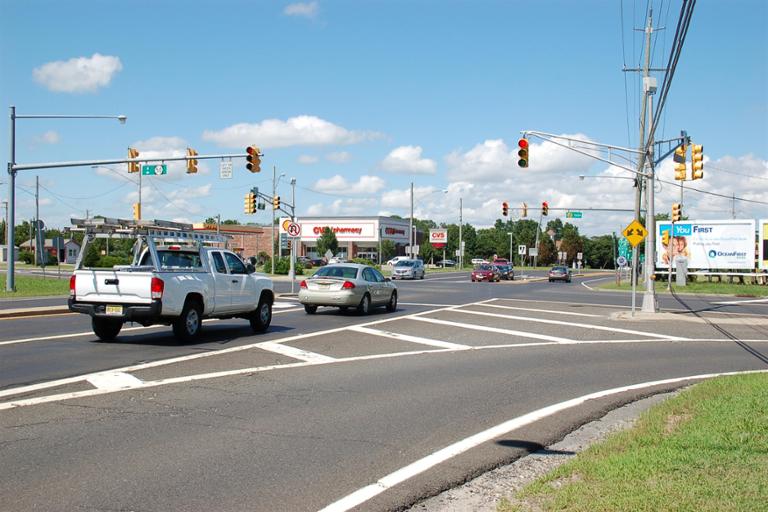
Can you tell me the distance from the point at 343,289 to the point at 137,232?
327 inches

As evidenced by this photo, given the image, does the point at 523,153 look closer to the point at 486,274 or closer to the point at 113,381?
the point at 113,381

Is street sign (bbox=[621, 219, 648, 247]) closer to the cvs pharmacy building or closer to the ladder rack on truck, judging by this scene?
the ladder rack on truck

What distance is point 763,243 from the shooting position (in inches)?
2005

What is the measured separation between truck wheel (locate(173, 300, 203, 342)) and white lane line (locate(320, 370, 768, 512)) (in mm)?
7780

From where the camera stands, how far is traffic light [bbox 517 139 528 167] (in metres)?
26.4

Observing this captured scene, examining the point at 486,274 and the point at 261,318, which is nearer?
the point at 261,318

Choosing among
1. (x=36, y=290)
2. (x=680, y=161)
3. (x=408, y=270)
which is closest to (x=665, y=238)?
(x=408, y=270)

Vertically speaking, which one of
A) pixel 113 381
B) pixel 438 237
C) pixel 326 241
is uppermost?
pixel 438 237

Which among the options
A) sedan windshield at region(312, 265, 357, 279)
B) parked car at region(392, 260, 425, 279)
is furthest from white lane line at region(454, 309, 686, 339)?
parked car at region(392, 260, 425, 279)

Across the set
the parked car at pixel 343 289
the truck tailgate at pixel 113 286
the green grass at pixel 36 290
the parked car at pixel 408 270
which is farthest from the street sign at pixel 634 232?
the parked car at pixel 408 270

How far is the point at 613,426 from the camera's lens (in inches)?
322

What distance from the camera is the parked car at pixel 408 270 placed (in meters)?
58.2

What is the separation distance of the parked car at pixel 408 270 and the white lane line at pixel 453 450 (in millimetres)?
47272

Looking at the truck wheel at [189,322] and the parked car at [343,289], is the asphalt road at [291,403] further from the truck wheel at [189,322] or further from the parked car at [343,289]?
the parked car at [343,289]
